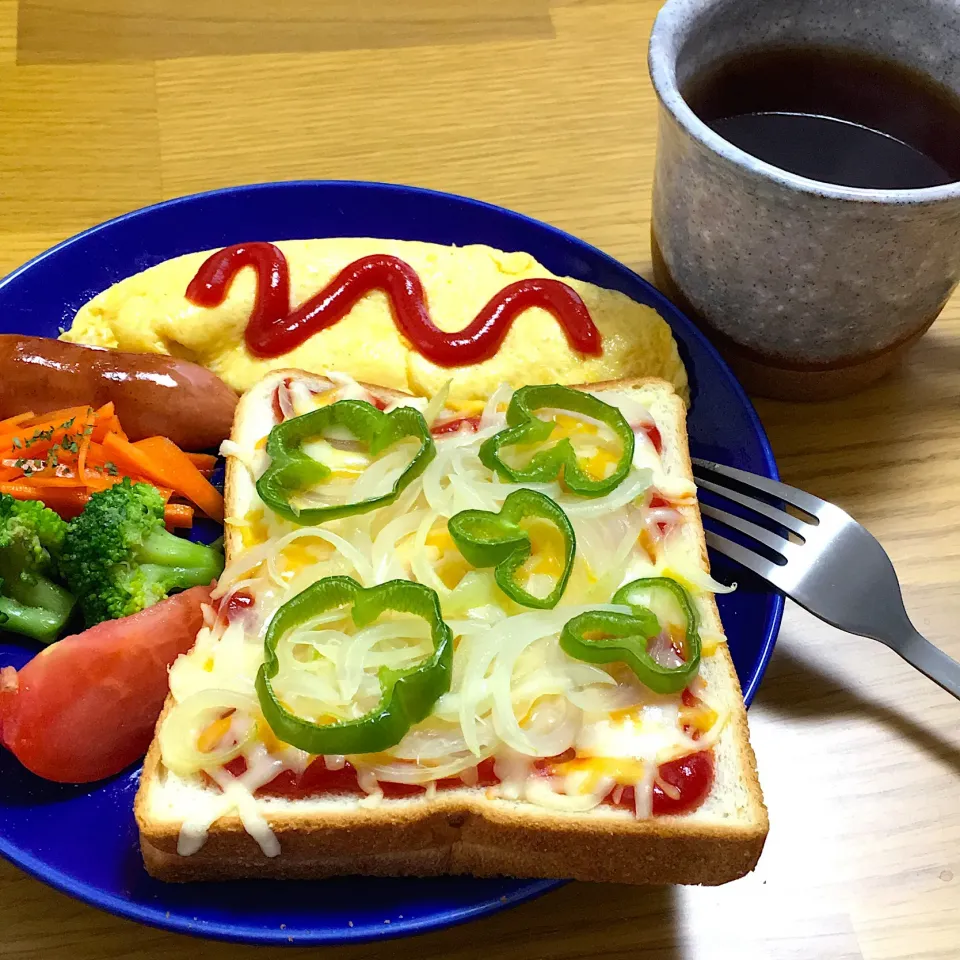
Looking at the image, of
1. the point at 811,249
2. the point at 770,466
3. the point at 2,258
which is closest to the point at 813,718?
the point at 770,466

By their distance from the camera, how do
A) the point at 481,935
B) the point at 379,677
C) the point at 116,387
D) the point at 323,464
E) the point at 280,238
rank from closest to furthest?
1. the point at 379,677
2. the point at 481,935
3. the point at 323,464
4. the point at 116,387
5. the point at 280,238

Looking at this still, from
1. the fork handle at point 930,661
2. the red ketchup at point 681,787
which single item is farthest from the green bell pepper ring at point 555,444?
the fork handle at point 930,661

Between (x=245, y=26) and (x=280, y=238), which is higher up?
(x=245, y=26)

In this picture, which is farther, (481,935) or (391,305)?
(391,305)

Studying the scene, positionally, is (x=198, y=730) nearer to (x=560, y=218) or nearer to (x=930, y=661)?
(x=930, y=661)

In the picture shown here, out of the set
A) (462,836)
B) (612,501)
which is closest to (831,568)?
(612,501)

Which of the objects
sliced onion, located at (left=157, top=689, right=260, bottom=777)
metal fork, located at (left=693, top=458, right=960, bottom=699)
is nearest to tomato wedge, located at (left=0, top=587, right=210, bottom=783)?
sliced onion, located at (left=157, top=689, right=260, bottom=777)
